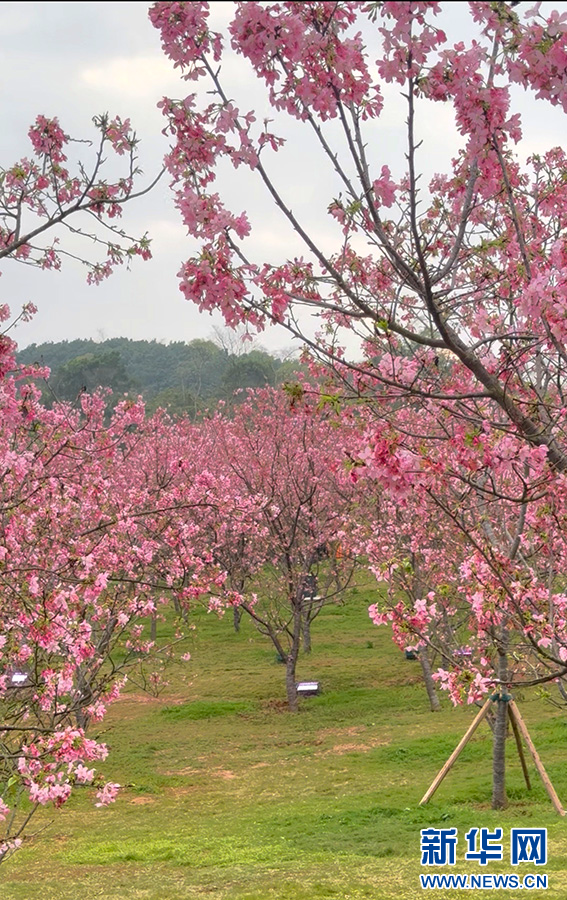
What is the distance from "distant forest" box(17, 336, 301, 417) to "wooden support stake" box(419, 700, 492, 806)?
29143 millimetres

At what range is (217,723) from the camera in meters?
16.5

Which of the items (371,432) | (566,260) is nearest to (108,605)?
(371,432)

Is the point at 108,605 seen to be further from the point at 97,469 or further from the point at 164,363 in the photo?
the point at 164,363

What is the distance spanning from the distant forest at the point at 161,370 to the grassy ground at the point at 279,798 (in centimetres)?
2267

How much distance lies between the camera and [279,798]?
11.5 m

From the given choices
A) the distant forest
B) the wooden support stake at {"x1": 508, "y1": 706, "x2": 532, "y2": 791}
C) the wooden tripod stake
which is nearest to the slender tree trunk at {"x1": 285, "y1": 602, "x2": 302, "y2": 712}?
the wooden tripod stake

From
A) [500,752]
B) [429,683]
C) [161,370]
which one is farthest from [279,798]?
[161,370]

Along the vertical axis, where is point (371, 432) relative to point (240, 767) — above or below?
above

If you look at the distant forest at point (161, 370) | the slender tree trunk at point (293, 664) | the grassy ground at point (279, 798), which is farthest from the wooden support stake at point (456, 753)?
the distant forest at point (161, 370)

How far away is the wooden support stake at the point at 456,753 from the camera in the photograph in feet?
32.3

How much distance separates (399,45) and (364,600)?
25.6 meters

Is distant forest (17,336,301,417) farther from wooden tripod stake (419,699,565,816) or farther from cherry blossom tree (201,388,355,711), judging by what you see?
wooden tripod stake (419,699,565,816)

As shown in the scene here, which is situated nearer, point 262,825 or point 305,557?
point 262,825

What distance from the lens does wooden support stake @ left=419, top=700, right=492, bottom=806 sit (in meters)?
9.85
